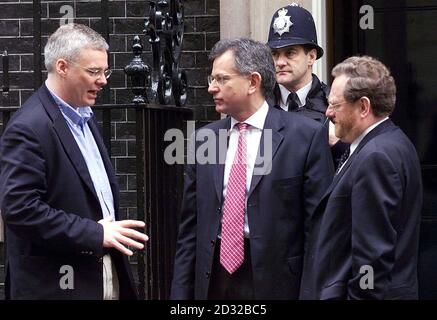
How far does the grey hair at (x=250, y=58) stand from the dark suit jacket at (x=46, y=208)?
75 centimetres

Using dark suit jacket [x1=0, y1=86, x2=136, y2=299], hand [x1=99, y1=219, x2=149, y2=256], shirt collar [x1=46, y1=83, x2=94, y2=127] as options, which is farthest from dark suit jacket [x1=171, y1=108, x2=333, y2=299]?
shirt collar [x1=46, y1=83, x2=94, y2=127]

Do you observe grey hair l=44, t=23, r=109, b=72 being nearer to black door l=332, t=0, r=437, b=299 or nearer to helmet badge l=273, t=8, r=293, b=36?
helmet badge l=273, t=8, r=293, b=36

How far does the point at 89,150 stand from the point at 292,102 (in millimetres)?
1074

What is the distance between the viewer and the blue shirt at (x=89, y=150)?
5.30m

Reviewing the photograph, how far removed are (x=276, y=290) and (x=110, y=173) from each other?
898 mm

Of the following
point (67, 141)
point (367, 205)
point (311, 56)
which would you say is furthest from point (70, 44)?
point (367, 205)

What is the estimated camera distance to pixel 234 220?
5195 mm

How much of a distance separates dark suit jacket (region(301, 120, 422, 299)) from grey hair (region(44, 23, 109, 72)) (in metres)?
1.20

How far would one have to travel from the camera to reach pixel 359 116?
192 inches

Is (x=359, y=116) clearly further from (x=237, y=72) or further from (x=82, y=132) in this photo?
(x=82, y=132)

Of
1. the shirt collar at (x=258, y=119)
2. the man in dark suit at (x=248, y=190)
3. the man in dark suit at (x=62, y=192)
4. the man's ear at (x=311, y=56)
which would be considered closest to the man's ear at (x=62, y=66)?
the man in dark suit at (x=62, y=192)

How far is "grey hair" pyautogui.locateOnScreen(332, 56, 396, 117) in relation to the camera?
15.9 feet

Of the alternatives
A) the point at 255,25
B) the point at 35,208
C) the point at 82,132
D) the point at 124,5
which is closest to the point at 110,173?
the point at 82,132

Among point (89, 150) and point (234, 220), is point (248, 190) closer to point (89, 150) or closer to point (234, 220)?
point (234, 220)
